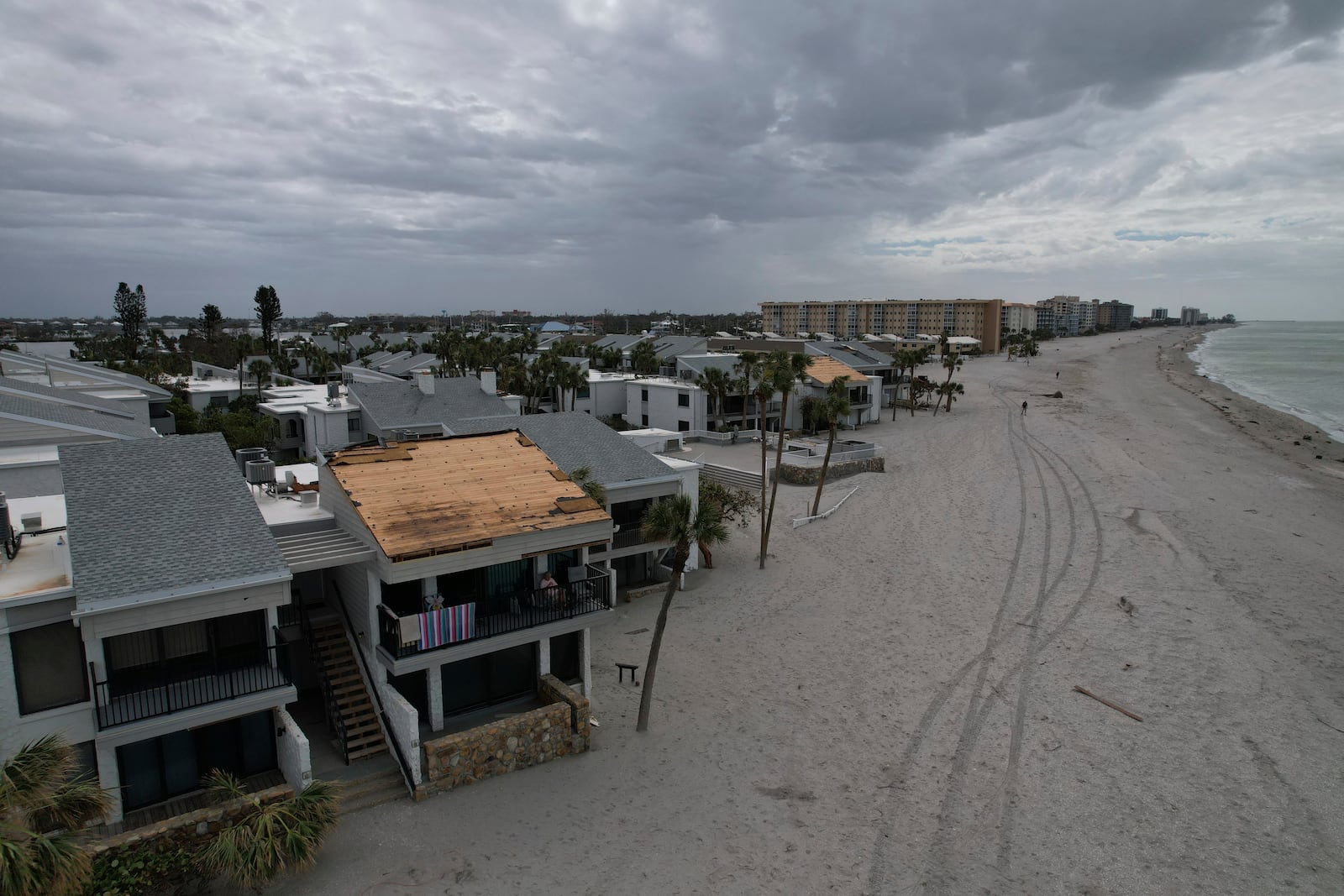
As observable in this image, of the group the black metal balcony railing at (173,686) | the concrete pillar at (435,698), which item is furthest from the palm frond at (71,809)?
the concrete pillar at (435,698)

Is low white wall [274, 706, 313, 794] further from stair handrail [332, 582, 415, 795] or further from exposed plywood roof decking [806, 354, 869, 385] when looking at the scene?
exposed plywood roof decking [806, 354, 869, 385]

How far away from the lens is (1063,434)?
6291 cm

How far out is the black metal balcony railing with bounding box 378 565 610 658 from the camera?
53.4ft

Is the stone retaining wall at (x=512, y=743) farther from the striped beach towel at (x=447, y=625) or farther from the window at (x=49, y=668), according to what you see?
the window at (x=49, y=668)

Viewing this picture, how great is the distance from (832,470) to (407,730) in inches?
1400

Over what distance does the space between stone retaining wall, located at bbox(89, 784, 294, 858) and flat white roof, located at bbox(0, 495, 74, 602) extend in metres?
4.28

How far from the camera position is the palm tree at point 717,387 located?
189ft

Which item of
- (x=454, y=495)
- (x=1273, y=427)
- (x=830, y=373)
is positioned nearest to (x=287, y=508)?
(x=454, y=495)

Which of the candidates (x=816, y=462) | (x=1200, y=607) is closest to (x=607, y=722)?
(x=1200, y=607)

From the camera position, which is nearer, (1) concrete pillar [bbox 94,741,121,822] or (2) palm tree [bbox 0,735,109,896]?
(2) palm tree [bbox 0,735,109,896]

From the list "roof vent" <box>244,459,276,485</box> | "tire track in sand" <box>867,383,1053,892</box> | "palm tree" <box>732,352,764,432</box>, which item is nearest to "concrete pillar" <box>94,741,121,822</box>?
"roof vent" <box>244,459,276,485</box>

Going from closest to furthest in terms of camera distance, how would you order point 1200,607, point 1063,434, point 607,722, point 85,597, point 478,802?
point 85,597, point 478,802, point 607,722, point 1200,607, point 1063,434

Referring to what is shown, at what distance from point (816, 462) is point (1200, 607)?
24867 mm

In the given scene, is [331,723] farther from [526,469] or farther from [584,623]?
[526,469]
